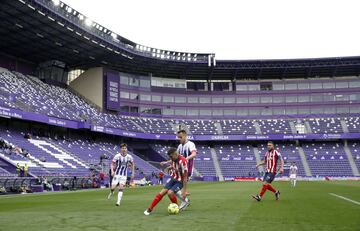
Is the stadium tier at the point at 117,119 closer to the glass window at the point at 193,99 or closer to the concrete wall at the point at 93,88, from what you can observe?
the concrete wall at the point at 93,88

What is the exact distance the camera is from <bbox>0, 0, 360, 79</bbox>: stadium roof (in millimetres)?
53709

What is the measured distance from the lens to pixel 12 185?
32438mm

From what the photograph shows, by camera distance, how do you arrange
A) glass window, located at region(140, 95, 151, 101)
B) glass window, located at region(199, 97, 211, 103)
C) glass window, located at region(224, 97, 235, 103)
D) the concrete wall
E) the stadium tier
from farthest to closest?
1. glass window, located at region(224, 97, 235, 103)
2. glass window, located at region(199, 97, 211, 103)
3. glass window, located at region(140, 95, 151, 101)
4. the concrete wall
5. the stadium tier

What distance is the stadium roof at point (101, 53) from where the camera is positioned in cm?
5371

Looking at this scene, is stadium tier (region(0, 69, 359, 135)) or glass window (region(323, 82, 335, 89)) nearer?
stadium tier (region(0, 69, 359, 135))

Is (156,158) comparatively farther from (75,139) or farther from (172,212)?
(172,212)

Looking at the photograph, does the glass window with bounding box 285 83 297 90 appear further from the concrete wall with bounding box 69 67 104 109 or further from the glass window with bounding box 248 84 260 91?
the concrete wall with bounding box 69 67 104 109

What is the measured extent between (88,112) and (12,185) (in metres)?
37.9

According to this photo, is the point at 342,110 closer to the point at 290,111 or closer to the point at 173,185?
the point at 290,111

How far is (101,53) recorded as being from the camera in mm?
70062

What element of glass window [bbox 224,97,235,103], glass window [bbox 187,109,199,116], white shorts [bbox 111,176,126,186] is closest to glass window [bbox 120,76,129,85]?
glass window [bbox 187,109,199,116]

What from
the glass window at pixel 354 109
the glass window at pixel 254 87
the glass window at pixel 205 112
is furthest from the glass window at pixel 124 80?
the glass window at pixel 354 109

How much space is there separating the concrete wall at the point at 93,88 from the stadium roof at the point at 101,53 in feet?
5.09

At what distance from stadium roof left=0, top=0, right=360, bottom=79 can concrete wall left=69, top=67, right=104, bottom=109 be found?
1.55 meters
